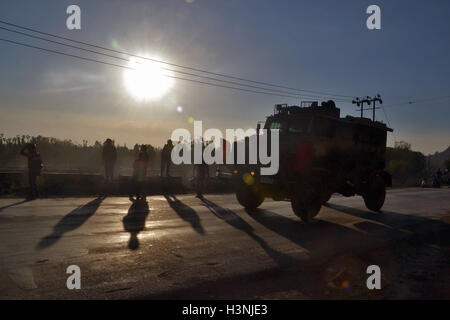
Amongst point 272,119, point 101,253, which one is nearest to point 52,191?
point 272,119

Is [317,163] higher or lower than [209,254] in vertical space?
higher

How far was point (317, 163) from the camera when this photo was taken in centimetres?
948

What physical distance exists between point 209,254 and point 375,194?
27.2 feet

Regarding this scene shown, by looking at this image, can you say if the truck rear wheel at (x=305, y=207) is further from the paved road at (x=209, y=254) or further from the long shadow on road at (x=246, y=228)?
the long shadow on road at (x=246, y=228)

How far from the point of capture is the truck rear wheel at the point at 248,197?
10836 millimetres

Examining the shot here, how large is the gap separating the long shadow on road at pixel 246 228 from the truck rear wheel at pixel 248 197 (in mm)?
557

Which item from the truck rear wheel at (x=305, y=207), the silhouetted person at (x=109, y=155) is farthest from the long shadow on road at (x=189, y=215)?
the silhouetted person at (x=109, y=155)

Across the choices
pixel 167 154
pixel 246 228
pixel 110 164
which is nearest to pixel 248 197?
pixel 246 228

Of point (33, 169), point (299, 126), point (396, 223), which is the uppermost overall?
point (299, 126)

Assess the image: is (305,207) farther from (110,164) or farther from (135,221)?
(110,164)

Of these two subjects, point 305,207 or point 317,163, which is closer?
point 305,207

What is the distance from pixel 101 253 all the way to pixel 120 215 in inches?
149

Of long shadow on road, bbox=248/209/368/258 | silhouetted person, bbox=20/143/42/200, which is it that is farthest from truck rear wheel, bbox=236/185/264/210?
silhouetted person, bbox=20/143/42/200
